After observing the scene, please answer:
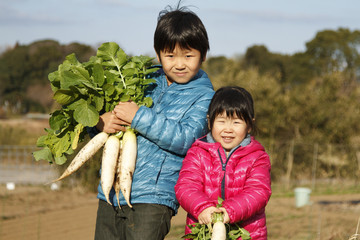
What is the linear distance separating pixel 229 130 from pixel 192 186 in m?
0.33

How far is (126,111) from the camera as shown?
258 cm

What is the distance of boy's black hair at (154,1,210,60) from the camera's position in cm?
264

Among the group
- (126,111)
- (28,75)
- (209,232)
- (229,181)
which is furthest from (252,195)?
(28,75)

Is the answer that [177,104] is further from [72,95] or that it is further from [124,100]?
[72,95]

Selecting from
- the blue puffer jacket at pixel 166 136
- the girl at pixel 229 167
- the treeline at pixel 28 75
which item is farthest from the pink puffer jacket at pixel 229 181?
the treeline at pixel 28 75

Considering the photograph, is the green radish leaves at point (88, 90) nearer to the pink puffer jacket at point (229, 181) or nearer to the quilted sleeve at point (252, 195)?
the pink puffer jacket at point (229, 181)

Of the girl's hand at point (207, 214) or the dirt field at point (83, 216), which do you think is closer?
the girl's hand at point (207, 214)

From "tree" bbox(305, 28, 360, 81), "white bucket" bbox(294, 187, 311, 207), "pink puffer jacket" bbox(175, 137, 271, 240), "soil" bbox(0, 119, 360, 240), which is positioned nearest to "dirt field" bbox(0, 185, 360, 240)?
"soil" bbox(0, 119, 360, 240)

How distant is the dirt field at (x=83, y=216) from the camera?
7.07 m

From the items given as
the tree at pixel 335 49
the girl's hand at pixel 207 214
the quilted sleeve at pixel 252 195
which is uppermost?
the tree at pixel 335 49

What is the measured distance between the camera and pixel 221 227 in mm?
2236

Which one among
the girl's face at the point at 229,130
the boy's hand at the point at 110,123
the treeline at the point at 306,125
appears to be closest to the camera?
the girl's face at the point at 229,130

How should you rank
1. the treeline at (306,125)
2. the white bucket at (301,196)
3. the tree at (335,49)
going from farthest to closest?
the tree at (335,49), the treeline at (306,125), the white bucket at (301,196)

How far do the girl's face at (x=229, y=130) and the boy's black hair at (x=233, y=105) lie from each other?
2 cm
